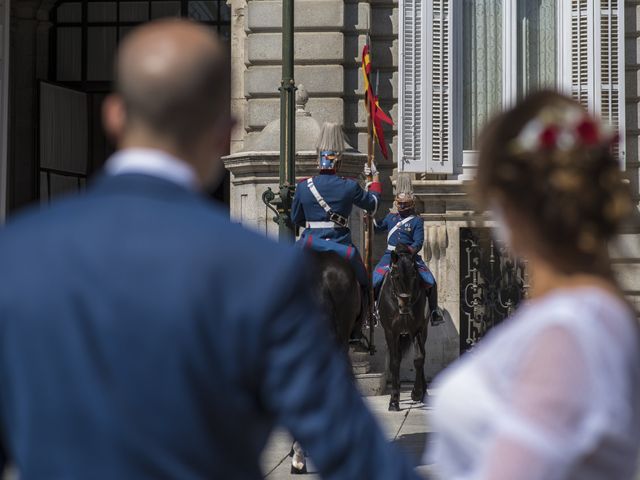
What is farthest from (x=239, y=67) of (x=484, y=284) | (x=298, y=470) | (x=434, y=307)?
(x=298, y=470)

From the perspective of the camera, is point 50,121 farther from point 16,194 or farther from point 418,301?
point 418,301

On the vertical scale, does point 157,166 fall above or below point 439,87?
below

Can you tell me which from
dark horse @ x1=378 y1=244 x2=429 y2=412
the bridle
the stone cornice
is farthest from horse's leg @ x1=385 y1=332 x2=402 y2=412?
the stone cornice

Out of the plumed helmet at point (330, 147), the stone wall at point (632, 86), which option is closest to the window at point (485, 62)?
the stone wall at point (632, 86)

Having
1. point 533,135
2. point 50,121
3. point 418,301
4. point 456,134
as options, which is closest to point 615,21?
point 456,134

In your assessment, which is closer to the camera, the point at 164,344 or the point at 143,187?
the point at 164,344

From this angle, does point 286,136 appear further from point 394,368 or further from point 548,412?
point 548,412

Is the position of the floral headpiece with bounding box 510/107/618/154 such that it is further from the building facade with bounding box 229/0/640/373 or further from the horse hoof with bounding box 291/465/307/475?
the building facade with bounding box 229/0/640/373

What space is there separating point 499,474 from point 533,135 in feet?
1.73

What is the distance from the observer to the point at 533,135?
2299mm

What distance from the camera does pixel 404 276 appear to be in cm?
1308

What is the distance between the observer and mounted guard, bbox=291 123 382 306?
35.2 feet

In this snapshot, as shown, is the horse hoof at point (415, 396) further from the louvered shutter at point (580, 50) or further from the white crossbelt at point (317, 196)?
the louvered shutter at point (580, 50)

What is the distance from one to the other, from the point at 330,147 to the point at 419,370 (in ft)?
9.78
